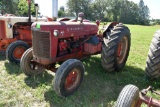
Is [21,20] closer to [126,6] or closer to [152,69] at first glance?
[152,69]

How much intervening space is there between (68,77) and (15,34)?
12.6 feet

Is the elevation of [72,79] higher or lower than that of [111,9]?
lower

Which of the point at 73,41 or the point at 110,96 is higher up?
the point at 73,41

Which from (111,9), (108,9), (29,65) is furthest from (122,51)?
(111,9)

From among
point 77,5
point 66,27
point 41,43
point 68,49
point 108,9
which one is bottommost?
point 68,49

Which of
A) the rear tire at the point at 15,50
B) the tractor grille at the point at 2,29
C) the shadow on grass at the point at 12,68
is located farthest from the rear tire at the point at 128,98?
the tractor grille at the point at 2,29

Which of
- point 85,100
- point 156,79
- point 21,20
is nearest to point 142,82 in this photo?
point 156,79

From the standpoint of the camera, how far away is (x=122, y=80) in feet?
15.2

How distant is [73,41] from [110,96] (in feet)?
4.96

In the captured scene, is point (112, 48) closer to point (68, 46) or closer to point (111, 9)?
point (68, 46)

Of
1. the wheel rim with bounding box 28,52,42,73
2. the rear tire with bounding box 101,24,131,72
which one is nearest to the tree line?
the rear tire with bounding box 101,24,131,72

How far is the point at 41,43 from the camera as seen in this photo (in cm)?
384

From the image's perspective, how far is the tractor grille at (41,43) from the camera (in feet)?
12.4

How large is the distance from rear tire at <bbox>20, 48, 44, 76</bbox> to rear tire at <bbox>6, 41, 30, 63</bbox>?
4.17 feet
